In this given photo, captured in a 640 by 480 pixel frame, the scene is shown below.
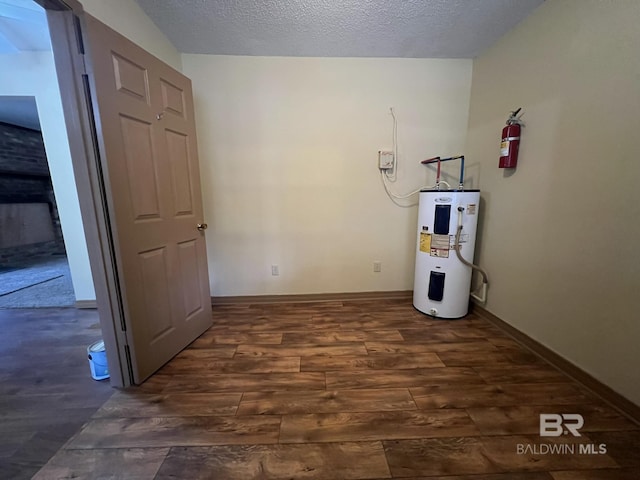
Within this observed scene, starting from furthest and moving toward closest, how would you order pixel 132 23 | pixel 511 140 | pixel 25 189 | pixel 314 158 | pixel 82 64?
pixel 25 189 < pixel 314 158 < pixel 511 140 < pixel 132 23 < pixel 82 64

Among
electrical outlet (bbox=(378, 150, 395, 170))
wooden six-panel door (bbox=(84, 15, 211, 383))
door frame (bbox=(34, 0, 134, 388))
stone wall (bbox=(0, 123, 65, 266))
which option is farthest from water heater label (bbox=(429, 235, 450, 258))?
stone wall (bbox=(0, 123, 65, 266))

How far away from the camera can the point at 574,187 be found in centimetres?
148

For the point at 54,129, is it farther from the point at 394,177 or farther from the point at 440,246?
the point at 440,246

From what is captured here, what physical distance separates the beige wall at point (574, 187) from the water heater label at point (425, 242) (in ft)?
1.90

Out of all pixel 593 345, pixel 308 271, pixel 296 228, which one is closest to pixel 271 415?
pixel 308 271

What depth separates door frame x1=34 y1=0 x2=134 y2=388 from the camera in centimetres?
115

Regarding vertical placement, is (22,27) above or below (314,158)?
above

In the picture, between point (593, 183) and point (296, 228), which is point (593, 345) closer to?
point (593, 183)

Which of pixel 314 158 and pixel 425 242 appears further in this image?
pixel 314 158

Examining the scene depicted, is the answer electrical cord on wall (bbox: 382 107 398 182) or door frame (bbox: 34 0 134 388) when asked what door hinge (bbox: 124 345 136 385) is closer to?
door frame (bbox: 34 0 134 388)

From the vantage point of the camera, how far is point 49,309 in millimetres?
2455

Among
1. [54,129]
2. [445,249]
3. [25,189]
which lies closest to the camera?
[445,249]

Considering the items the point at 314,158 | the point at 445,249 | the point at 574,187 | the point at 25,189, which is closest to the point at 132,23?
the point at 314,158

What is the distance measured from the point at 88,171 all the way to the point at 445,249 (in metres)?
2.59
